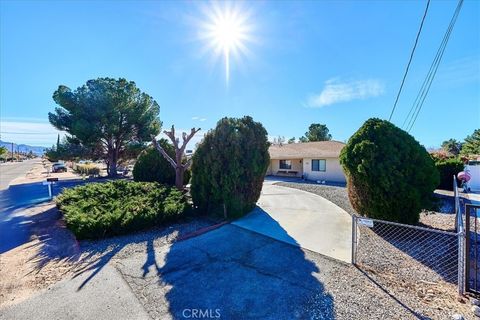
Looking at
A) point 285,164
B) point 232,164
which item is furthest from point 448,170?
point 232,164

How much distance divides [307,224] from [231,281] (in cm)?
402

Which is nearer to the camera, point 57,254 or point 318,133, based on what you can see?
point 57,254

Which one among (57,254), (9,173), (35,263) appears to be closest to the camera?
(35,263)

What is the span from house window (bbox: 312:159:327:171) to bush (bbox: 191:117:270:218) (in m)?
12.9

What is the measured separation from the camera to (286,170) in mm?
23281

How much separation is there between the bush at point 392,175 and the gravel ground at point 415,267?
0.61m

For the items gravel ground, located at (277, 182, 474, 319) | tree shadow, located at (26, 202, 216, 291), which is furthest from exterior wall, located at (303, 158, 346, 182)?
tree shadow, located at (26, 202, 216, 291)

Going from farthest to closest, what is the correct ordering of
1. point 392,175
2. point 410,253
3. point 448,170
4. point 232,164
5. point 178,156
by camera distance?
point 448,170, point 178,156, point 232,164, point 392,175, point 410,253

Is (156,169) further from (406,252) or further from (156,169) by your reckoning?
(406,252)

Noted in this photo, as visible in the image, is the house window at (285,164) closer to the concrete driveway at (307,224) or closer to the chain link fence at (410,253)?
the concrete driveway at (307,224)

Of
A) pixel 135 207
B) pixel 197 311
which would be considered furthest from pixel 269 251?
pixel 135 207

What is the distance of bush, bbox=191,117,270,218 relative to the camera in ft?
26.0

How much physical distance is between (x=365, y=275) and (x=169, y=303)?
3.56m

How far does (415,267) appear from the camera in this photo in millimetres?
4629
